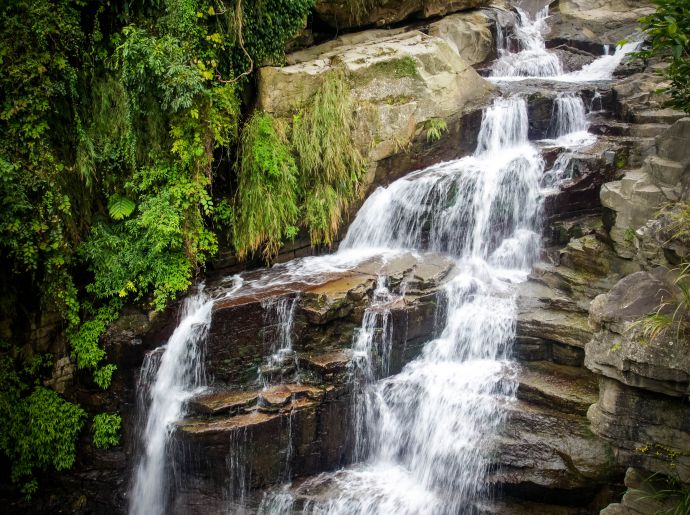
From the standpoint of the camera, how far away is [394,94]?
Answer: 10148 mm

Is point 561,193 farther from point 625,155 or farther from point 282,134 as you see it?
point 282,134

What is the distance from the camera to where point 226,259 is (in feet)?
29.7

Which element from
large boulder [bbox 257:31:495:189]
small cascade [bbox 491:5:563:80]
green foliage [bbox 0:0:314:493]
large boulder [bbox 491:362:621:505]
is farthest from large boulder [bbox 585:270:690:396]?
small cascade [bbox 491:5:563:80]

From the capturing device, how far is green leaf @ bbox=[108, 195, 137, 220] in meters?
8.41

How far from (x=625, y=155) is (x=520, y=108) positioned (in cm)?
240

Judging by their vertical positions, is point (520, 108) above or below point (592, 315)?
above

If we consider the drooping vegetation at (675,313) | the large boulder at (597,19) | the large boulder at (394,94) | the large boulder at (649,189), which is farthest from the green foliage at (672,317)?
the large boulder at (597,19)

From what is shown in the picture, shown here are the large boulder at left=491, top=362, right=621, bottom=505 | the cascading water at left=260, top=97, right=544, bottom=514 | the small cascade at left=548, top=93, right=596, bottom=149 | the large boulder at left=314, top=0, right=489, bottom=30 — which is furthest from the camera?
the large boulder at left=314, top=0, right=489, bottom=30

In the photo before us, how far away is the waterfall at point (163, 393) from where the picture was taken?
7461mm

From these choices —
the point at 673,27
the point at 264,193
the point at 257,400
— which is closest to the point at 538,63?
the point at 264,193

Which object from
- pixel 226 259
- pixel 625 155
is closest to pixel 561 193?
pixel 625 155

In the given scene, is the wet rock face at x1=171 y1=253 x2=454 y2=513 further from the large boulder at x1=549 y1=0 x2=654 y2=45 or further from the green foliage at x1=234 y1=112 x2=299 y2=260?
the large boulder at x1=549 y1=0 x2=654 y2=45

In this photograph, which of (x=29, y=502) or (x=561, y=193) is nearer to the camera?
(x=29, y=502)

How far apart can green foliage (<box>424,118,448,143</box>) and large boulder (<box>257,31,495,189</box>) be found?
0.12 ft
